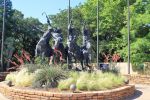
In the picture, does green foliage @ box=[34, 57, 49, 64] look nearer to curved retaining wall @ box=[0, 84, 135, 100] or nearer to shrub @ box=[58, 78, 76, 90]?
curved retaining wall @ box=[0, 84, 135, 100]

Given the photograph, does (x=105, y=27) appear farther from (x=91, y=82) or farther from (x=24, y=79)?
(x=91, y=82)

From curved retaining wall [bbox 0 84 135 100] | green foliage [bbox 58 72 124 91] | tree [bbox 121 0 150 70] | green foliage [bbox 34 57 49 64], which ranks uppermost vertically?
tree [bbox 121 0 150 70]

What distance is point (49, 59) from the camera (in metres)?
18.5

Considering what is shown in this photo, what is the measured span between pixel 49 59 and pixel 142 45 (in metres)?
16.4

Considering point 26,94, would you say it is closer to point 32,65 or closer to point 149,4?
point 32,65

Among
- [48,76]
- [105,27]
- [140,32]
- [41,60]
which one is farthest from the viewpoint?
[105,27]

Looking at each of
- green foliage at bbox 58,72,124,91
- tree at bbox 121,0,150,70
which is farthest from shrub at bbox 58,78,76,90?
tree at bbox 121,0,150,70

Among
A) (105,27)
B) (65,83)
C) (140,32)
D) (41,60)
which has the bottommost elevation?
(65,83)

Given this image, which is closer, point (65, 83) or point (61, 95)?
point (61, 95)

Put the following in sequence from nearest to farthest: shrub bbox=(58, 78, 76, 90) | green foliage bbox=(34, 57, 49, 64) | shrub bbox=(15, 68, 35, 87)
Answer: shrub bbox=(58, 78, 76, 90) < shrub bbox=(15, 68, 35, 87) < green foliage bbox=(34, 57, 49, 64)

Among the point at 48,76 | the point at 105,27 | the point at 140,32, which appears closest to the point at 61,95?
the point at 48,76

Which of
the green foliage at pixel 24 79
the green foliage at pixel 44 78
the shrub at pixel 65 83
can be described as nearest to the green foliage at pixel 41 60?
the green foliage at pixel 24 79

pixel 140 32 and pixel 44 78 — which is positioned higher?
pixel 140 32

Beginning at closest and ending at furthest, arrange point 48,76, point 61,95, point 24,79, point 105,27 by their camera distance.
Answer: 1. point 61,95
2. point 48,76
3. point 24,79
4. point 105,27
